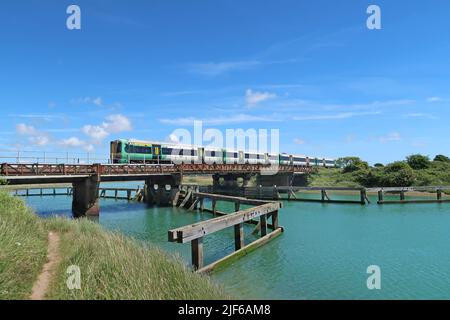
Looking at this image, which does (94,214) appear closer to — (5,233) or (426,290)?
(5,233)

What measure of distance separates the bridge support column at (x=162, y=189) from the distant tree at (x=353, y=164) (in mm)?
42964

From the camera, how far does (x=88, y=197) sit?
85.4 feet

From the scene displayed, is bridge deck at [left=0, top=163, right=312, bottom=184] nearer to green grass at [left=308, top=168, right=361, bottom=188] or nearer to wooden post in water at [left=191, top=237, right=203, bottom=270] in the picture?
wooden post in water at [left=191, top=237, right=203, bottom=270]

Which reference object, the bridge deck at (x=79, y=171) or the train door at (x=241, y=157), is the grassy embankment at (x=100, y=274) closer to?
the bridge deck at (x=79, y=171)

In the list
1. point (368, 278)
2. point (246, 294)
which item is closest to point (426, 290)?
point (368, 278)

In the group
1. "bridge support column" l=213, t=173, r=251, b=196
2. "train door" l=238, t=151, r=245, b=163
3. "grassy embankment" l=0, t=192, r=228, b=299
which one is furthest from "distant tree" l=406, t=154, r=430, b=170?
"grassy embankment" l=0, t=192, r=228, b=299

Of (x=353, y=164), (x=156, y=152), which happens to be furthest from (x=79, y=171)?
(x=353, y=164)

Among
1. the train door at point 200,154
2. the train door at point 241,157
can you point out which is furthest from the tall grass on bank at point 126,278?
the train door at point 241,157

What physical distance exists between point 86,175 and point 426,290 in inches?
917

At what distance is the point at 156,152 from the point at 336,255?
1064 inches

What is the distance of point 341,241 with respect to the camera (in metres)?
16.0

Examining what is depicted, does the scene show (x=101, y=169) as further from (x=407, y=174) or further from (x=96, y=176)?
(x=407, y=174)

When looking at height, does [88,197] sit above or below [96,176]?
below

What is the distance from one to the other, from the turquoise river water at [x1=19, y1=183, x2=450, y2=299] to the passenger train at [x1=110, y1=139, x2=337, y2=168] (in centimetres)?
1006
